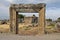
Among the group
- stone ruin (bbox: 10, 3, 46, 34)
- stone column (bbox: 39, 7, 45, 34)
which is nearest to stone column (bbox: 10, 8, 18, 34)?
stone ruin (bbox: 10, 3, 46, 34)

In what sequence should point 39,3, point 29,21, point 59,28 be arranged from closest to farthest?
point 39,3, point 59,28, point 29,21

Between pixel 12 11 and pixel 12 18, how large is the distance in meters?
0.89

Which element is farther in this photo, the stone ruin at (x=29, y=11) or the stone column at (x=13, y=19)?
the stone column at (x=13, y=19)

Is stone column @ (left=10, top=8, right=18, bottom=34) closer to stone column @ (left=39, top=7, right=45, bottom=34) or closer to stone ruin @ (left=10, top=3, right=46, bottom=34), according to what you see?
stone ruin @ (left=10, top=3, right=46, bottom=34)

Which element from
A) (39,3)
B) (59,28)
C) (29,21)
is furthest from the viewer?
(29,21)

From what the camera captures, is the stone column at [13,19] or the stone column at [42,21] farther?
the stone column at [13,19]

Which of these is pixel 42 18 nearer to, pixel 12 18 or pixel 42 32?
pixel 42 32

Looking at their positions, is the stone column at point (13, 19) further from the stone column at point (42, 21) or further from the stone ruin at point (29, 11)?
the stone column at point (42, 21)

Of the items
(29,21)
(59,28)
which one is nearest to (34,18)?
(29,21)

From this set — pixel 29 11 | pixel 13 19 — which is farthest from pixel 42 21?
→ pixel 13 19

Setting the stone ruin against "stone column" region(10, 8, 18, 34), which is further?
"stone column" region(10, 8, 18, 34)

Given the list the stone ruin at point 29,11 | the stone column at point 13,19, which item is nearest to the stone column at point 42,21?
the stone ruin at point 29,11

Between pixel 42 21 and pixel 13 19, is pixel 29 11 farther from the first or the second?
pixel 13 19

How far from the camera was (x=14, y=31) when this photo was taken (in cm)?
2152
